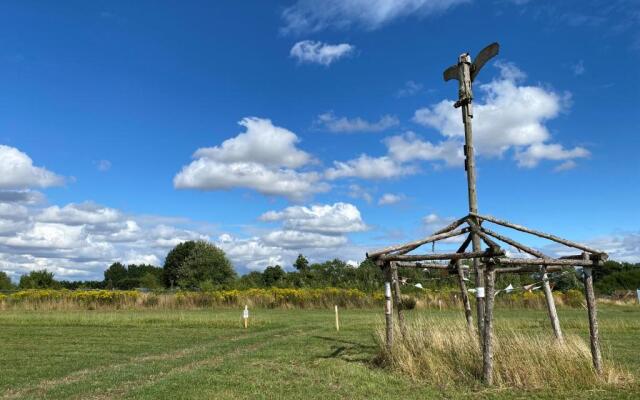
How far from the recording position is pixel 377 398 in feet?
29.2

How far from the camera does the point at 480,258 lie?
9969 millimetres

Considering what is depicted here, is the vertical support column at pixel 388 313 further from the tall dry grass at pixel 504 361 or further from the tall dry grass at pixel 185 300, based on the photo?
the tall dry grass at pixel 185 300

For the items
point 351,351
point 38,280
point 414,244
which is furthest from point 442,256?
point 38,280

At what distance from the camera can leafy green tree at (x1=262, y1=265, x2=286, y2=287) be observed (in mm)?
57312

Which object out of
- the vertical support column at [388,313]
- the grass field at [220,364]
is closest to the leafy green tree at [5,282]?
the grass field at [220,364]

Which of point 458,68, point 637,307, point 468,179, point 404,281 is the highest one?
point 458,68

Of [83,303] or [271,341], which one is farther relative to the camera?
[83,303]

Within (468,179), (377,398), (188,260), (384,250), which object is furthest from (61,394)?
(188,260)

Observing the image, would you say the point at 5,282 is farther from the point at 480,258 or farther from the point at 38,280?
the point at 480,258

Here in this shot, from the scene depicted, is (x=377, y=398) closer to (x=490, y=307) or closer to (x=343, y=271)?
(x=490, y=307)

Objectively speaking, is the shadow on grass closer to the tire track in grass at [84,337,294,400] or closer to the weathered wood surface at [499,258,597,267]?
the tire track in grass at [84,337,294,400]

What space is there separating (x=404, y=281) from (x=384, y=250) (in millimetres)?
2648

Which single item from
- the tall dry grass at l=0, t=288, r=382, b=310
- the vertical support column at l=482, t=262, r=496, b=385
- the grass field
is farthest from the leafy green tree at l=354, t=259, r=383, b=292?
the vertical support column at l=482, t=262, r=496, b=385

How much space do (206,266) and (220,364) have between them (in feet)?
234
